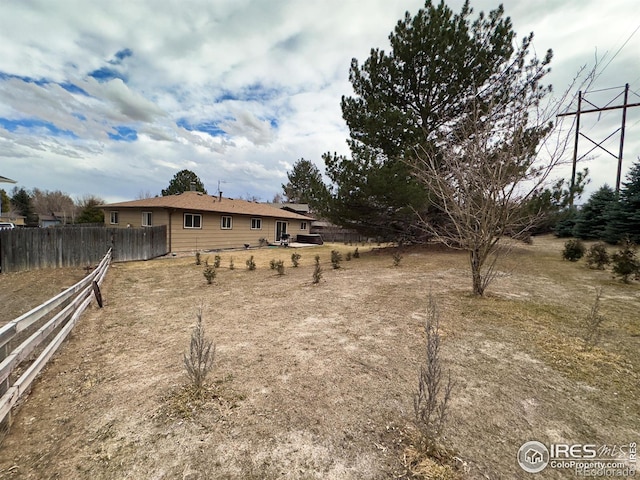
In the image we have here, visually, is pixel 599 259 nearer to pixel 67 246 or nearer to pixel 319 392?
pixel 319 392

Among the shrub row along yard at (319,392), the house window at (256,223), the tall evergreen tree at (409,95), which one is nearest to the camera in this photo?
the shrub row along yard at (319,392)

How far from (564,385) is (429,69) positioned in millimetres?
12853

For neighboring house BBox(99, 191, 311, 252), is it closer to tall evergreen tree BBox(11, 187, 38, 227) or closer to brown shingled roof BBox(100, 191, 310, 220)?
brown shingled roof BBox(100, 191, 310, 220)

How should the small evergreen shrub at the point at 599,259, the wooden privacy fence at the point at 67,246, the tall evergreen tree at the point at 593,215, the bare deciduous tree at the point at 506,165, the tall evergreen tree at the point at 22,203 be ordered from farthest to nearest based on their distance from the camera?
1. the tall evergreen tree at the point at 22,203
2. the tall evergreen tree at the point at 593,215
3. the small evergreen shrub at the point at 599,259
4. the wooden privacy fence at the point at 67,246
5. the bare deciduous tree at the point at 506,165

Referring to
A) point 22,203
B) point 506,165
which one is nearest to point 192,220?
point 506,165

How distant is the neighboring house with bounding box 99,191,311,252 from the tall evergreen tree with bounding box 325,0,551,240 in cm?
787

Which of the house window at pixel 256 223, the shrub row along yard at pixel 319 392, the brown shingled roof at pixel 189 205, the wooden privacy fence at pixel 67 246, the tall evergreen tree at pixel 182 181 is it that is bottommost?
the shrub row along yard at pixel 319 392

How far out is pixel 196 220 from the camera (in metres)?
16.0

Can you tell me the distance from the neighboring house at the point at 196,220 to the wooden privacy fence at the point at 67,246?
2359 millimetres

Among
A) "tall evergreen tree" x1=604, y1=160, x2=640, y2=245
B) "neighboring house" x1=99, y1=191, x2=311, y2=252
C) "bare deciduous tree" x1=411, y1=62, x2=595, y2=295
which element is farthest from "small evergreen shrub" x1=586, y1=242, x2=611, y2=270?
"neighboring house" x1=99, y1=191, x2=311, y2=252

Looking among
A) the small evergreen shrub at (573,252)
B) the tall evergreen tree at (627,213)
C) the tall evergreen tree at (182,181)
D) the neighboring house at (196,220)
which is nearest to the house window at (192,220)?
the neighboring house at (196,220)

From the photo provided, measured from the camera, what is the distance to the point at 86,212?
26.2 metres

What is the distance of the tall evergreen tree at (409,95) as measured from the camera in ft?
36.5

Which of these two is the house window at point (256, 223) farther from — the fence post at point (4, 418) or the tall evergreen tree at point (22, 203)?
the tall evergreen tree at point (22, 203)
